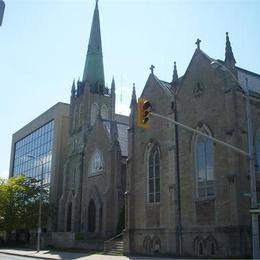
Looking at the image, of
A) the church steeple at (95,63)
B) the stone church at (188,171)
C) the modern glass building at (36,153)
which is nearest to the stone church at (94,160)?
the church steeple at (95,63)

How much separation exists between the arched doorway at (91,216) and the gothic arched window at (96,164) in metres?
3.45

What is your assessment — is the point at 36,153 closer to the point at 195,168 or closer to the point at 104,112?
the point at 104,112

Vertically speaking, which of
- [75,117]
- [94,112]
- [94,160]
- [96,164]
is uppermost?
[94,112]

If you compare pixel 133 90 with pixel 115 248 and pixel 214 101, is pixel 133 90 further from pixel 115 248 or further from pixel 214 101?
pixel 115 248

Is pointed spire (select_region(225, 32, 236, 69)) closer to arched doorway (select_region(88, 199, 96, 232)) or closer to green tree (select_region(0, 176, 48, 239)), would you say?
arched doorway (select_region(88, 199, 96, 232))

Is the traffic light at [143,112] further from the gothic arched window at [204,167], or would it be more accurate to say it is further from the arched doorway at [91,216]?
the arched doorway at [91,216]

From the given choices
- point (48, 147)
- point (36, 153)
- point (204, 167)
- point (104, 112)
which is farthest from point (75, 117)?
point (204, 167)

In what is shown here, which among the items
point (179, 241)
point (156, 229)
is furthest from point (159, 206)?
point (179, 241)

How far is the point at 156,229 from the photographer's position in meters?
34.7

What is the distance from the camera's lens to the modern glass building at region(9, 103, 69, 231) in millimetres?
65312

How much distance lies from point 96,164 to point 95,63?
19789 mm

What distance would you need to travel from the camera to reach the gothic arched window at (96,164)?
5019 cm

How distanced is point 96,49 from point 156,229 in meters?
38.1

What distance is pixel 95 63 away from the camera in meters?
65.1
